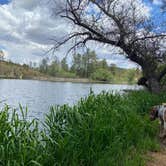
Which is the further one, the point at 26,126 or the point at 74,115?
the point at 74,115

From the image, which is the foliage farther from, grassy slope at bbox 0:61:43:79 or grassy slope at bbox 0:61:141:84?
grassy slope at bbox 0:61:43:79

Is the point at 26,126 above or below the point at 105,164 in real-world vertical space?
above

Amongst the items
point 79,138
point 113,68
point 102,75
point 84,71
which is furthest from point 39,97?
point 84,71

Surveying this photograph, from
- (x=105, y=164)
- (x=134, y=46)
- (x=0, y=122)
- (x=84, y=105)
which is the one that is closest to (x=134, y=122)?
(x=84, y=105)

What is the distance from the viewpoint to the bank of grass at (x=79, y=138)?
4.32 meters

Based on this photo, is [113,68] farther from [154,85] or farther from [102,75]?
[154,85]

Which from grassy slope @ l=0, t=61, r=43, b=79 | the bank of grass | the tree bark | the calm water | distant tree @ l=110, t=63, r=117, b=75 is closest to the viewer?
the bank of grass

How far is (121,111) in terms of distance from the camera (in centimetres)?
801

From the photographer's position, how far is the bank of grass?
4.32 meters

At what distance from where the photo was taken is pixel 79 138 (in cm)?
541

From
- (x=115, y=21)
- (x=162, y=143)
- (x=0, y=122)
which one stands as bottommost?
(x=162, y=143)

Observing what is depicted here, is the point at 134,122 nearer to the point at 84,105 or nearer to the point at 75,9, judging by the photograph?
the point at 84,105

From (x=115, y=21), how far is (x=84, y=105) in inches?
346

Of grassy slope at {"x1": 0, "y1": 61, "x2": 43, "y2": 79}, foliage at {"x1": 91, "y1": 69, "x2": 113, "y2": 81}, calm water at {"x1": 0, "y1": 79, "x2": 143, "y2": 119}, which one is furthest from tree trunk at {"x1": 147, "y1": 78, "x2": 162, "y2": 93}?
grassy slope at {"x1": 0, "y1": 61, "x2": 43, "y2": 79}
